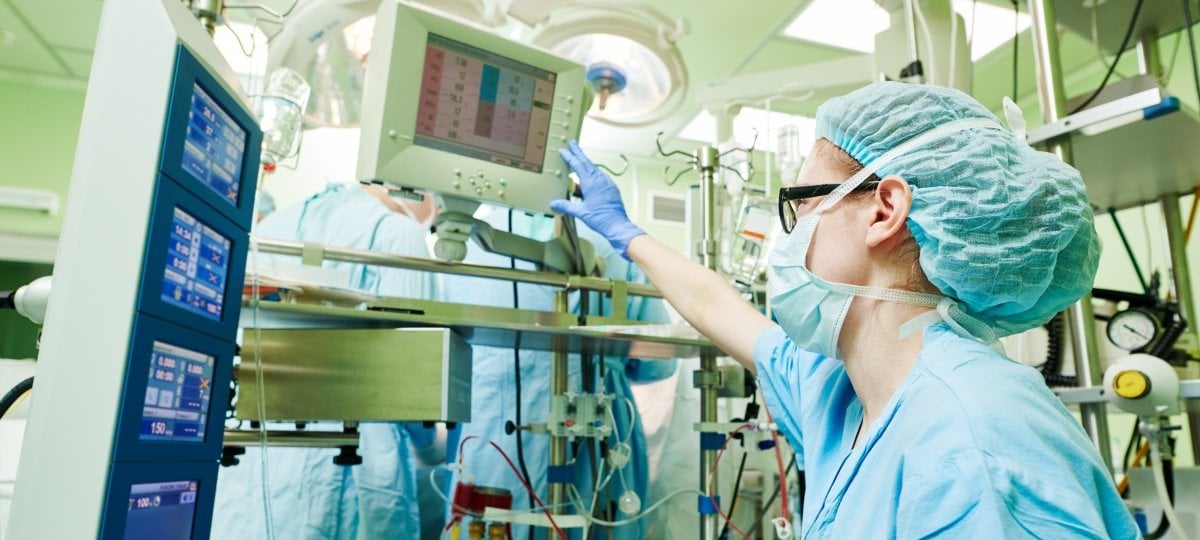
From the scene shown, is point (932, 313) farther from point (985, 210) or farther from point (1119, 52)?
point (1119, 52)

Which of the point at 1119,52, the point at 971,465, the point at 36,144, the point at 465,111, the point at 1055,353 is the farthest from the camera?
the point at 36,144

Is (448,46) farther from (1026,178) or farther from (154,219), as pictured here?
(1026,178)

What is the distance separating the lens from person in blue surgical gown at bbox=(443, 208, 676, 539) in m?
1.97

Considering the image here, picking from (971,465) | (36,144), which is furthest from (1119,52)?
(36,144)

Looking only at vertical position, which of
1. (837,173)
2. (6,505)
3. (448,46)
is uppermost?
(448,46)

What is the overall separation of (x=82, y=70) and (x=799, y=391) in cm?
437

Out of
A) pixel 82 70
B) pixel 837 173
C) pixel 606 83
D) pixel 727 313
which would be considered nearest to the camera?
pixel 837 173

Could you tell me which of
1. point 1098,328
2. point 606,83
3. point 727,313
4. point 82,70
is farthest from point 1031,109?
point 82,70

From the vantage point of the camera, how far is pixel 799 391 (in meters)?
1.18

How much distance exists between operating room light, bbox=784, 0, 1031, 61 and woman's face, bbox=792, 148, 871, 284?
8.31ft

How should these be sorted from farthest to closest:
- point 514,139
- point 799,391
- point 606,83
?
point 606,83
point 514,139
point 799,391

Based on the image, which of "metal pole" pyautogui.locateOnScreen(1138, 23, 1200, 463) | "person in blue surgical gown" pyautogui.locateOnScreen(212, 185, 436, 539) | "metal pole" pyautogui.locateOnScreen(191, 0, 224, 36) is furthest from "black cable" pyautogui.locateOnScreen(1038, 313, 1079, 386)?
"metal pole" pyautogui.locateOnScreen(191, 0, 224, 36)

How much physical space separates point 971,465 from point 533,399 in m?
1.49

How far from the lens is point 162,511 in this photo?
2.77 feet
